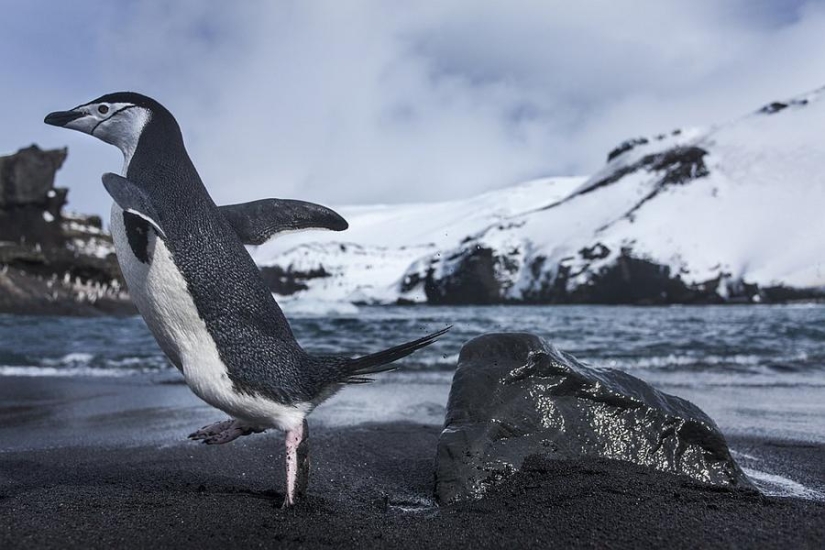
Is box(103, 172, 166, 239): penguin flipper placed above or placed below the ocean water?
above

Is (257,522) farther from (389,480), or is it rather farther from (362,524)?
(389,480)

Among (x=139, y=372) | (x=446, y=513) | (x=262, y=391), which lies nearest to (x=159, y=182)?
(x=262, y=391)

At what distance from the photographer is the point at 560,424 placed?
266 cm

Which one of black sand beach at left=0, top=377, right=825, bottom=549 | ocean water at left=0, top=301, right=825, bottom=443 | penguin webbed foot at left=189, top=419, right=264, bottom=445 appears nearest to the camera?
black sand beach at left=0, top=377, right=825, bottom=549

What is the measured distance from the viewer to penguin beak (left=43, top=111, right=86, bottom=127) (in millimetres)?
2311

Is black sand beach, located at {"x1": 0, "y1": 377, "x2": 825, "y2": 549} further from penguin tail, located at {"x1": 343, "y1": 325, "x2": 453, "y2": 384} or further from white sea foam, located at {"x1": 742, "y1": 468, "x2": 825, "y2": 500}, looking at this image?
penguin tail, located at {"x1": 343, "y1": 325, "x2": 453, "y2": 384}

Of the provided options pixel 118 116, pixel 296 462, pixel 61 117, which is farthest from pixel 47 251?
pixel 296 462

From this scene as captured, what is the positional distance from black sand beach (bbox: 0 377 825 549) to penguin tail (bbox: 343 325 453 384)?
0.47m

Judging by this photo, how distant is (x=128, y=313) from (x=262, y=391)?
23.0 meters

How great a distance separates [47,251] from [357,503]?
26.3 metres

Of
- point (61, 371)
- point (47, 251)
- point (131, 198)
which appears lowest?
point (61, 371)

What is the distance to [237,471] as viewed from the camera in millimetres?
2816

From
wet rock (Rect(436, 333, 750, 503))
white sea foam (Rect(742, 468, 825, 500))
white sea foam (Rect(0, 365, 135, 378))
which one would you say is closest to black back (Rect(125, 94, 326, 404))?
wet rock (Rect(436, 333, 750, 503))

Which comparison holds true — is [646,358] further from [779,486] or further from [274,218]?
[274,218]
